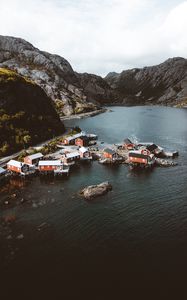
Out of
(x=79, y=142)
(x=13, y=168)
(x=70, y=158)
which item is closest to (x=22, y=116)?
(x=79, y=142)

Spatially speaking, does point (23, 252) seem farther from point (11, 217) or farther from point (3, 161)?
point (3, 161)

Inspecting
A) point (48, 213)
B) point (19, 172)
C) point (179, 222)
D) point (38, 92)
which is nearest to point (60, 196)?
point (48, 213)

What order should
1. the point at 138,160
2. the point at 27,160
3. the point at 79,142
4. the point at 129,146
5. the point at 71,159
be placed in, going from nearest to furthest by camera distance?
the point at 27,160 → the point at 138,160 → the point at 71,159 → the point at 129,146 → the point at 79,142

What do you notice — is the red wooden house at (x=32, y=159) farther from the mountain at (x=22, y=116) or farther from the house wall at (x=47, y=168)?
the mountain at (x=22, y=116)

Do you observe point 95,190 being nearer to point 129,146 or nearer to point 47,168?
point 47,168

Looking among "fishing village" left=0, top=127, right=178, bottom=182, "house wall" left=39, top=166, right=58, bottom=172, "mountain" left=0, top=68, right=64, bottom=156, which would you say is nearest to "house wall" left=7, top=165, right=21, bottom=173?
"fishing village" left=0, top=127, right=178, bottom=182

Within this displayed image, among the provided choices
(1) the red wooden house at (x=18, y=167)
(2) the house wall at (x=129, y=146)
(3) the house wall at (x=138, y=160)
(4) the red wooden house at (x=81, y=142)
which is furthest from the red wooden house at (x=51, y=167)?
(4) the red wooden house at (x=81, y=142)
